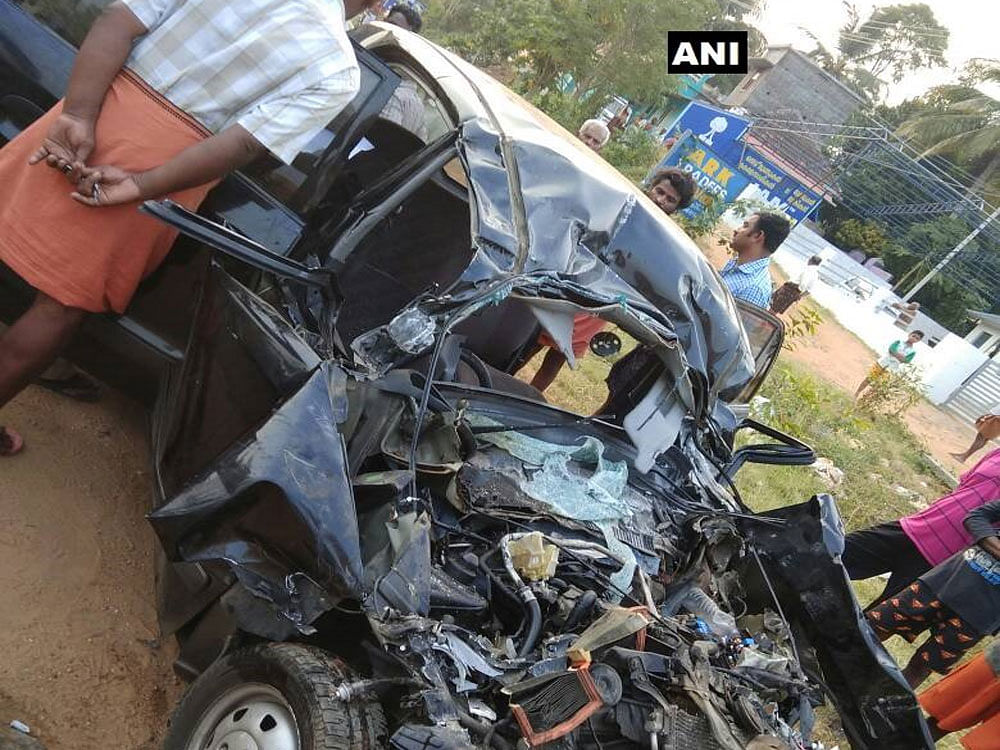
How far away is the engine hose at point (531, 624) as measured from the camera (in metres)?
2.11

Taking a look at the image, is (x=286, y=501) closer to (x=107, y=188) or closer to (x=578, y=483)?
(x=107, y=188)

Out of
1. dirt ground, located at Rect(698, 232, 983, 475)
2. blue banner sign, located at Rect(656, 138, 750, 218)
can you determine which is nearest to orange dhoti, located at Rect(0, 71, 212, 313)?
dirt ground, located at Rect(698, 232, 983, 475)

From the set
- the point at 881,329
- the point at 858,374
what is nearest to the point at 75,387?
the point at 858,374

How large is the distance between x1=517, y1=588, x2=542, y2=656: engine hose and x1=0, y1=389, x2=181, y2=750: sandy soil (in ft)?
3.89

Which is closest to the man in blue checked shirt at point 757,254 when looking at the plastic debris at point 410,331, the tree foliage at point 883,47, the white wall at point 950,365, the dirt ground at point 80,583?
the plastic debris at point 410,331

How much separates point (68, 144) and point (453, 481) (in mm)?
1477

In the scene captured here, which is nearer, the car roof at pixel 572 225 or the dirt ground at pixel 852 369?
the car roof at pixel 572 225

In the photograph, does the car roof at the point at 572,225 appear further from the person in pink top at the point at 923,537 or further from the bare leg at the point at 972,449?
the bare leg at the point at 972,449

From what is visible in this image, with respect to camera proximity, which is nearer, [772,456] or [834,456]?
[772,456]

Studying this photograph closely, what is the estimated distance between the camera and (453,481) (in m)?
2.52

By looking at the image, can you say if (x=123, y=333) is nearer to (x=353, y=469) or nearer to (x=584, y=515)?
(x=353, y=469)

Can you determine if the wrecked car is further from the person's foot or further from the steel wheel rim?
the person's foot

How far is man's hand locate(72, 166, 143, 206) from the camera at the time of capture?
7.04 ft

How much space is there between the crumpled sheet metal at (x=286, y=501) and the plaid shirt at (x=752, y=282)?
3.76 metres
